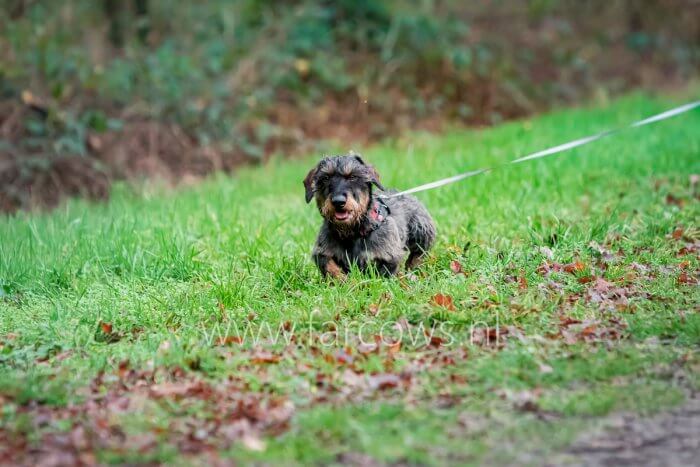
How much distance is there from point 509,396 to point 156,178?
10.2 metres

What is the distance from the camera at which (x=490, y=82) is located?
19547 millimetres

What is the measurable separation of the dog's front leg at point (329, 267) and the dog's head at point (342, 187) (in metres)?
0.31

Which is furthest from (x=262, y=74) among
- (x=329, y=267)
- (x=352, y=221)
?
(x=352, y=221)

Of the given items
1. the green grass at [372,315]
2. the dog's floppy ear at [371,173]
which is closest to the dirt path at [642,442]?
the green grass at [372,315]

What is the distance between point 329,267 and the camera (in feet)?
22.5

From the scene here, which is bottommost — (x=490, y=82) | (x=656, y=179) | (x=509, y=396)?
(x=509, y=396)

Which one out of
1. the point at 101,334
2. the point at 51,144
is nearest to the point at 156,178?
the point at 51,144

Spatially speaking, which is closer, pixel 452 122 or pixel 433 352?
pixel 433 352

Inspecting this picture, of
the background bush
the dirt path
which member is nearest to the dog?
the dirt path

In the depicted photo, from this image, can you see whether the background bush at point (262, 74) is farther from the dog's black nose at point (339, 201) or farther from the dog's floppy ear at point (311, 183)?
the dog's black nose at point (339, 201)

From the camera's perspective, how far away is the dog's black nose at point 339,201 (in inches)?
254

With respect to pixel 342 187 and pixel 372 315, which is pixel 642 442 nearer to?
pixel 372 315

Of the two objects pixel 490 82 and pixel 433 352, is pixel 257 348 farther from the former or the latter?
pixel 490 82

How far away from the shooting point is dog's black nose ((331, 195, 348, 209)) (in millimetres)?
6445
